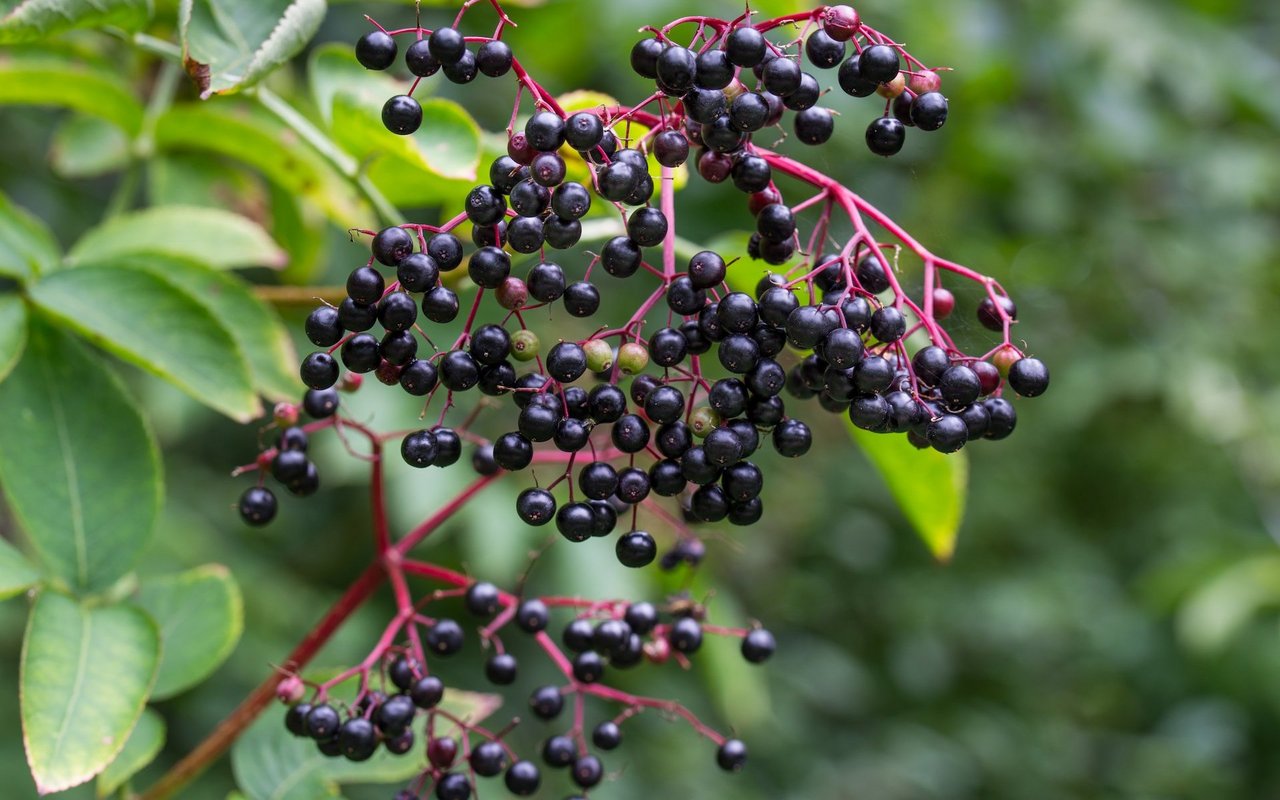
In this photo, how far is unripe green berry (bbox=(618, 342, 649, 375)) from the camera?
1.32 metres

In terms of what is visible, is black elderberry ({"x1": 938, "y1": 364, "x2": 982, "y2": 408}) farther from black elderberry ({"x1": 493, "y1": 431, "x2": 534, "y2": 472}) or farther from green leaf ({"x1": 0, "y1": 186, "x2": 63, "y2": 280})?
green leaf ({"x1": 0, "y1": 186, "x2": 63, "y2": 280})

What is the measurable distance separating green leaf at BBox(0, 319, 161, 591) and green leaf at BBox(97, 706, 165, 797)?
0.80ft

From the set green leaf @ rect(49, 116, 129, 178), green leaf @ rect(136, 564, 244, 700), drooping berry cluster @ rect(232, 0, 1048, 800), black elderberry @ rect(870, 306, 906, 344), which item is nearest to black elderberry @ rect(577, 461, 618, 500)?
drooping berry cluster @ rect(232, 0, 1048, 800)

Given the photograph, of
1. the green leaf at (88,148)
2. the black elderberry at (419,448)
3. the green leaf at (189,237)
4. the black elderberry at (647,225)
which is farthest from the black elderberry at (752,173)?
the green leaf at (88,148)

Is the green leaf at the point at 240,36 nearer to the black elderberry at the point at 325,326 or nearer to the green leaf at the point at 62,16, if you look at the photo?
the green leaf at the point at 62,16

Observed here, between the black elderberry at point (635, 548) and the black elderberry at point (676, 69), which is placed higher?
the black elderberry at point (676, 69)

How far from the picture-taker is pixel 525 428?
1.24 meters

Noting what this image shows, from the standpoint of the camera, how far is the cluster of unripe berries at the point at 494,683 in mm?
1419

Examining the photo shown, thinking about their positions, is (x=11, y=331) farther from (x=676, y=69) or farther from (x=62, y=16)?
(x=676, y=69)

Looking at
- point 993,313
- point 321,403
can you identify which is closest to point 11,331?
point 321,403

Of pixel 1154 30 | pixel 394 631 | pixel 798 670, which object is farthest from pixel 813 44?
pixel 798 670

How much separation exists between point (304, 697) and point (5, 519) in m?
2.29

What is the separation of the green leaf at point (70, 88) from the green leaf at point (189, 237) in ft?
0.90

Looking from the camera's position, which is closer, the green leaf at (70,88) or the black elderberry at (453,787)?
the black elderberry at (453,787)
